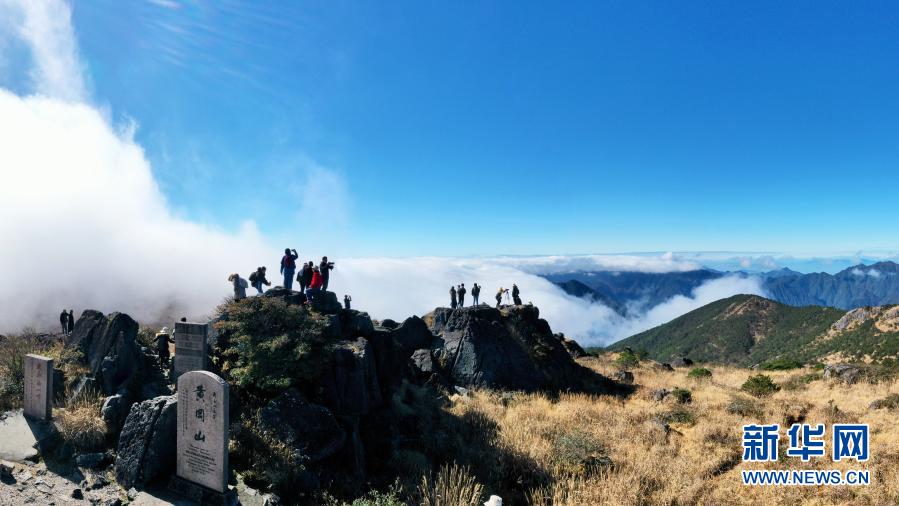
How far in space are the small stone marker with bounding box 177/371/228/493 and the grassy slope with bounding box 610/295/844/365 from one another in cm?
10116

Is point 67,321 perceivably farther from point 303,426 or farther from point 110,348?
point 303,426

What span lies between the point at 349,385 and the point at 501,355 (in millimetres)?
10225

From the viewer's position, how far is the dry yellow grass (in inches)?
368

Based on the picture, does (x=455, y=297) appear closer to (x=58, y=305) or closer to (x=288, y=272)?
(x=288, y=272)

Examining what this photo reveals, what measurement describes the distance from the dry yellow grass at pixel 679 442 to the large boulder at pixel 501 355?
1428 mm

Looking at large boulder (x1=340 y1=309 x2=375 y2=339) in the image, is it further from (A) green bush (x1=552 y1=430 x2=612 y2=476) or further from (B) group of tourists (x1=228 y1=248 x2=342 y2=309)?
(A) green bush (x1=552 y1=430 x2=612 y2=476)

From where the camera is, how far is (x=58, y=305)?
112 m

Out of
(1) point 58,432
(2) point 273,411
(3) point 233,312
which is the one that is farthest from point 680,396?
(1) point 58,432

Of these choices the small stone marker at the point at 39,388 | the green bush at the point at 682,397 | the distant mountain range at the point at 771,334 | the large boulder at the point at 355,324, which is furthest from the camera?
the distant mountain range at the point at 771,334

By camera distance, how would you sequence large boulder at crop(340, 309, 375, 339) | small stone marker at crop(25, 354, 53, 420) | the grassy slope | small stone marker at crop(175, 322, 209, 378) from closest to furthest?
small stone marker at crop(25, 354, 53, 420) → small stone marker at crop(175, 322, 209, 378) → large boulder at crop(340, 309, 375, 339) → the grassy slope

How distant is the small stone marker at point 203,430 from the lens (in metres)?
7.95

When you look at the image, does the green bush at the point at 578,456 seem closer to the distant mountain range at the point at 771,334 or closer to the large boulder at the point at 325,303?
the large boulder at the point at 325,303

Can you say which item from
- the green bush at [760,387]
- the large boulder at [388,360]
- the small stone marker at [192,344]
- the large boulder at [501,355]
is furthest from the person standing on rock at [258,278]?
the green bush at [760,387]

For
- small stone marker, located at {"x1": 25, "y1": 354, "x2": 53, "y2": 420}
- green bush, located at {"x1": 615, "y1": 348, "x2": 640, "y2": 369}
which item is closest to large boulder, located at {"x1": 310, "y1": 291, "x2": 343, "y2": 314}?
small stone marker, located at {"x1": 25, "y1": 354, "x2": 53, "y2": 420}
